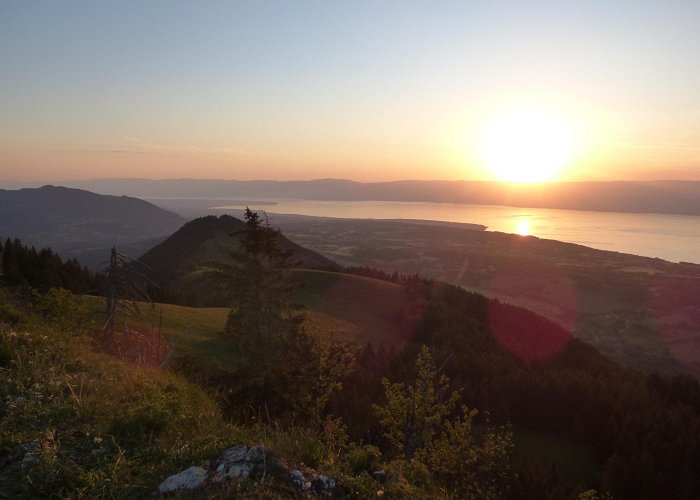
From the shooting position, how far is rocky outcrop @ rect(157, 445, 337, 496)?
5.19 m

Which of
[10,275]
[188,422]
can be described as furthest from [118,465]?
[10,275]

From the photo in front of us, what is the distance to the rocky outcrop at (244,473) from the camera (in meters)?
5.19

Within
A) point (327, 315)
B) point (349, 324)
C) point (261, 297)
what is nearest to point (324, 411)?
point (261, 297)

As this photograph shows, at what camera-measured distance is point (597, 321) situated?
7481cm

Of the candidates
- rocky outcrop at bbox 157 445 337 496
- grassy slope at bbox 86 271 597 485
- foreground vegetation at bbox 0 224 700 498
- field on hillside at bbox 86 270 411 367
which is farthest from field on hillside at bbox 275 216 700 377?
rocky outcrop at bbox 157 445 337 496

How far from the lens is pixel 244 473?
5379 mm

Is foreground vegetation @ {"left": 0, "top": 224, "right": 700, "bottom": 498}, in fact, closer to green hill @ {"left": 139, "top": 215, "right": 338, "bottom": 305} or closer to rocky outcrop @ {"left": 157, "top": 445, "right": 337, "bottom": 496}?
rocky outcrop @ {"left": 157, "top": 445, "right": 337, "bottom": 496}

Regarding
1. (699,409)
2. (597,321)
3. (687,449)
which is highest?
(687,449)

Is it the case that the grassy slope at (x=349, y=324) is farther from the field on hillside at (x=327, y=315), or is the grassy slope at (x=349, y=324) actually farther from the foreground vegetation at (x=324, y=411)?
the foreground vegetation at (x=324, y=411)

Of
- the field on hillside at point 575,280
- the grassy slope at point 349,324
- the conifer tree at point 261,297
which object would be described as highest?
the conifer tree at point 261,297

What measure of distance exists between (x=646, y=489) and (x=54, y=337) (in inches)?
918

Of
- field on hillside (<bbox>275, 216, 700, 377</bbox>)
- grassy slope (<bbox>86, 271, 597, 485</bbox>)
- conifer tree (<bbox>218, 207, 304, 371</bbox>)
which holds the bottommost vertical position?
field on hillside (<bbox>275, 216, 700, 377</bbox>)

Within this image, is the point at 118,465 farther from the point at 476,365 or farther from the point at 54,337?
the point at 476,365

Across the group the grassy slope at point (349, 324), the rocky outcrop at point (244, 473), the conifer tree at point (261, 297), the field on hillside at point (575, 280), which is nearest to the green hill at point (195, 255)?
the grassy slope at point (349, 324)
